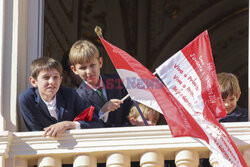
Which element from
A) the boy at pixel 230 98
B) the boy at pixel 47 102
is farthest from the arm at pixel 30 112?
the boy at pixel 230 98

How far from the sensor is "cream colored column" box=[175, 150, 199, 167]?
6.92 m

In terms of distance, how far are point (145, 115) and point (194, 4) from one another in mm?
7331

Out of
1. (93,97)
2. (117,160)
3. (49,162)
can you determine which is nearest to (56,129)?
(49,162)

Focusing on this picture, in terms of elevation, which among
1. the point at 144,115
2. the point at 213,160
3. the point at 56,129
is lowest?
the point at 213,160

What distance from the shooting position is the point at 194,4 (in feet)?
48.7

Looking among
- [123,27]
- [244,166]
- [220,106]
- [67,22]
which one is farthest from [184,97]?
[123,27]

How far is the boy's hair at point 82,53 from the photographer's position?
7.55 metres

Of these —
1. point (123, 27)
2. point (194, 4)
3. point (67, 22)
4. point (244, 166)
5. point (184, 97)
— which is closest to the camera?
point (244, 166)

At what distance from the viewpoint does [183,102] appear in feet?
23.1

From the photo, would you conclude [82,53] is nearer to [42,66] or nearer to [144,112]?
[42,66]

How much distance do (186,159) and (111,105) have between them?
771 mm

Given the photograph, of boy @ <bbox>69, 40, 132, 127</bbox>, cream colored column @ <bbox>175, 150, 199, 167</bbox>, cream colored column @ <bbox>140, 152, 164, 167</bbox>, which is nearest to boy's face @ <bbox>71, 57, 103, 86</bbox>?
boy @ <bbox>69, 40, 132, 127</bbox>

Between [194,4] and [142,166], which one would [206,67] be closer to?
[142,166]

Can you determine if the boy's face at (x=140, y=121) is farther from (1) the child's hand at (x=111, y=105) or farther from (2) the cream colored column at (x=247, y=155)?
(2) the cream colored column at (x=247, y=155)
